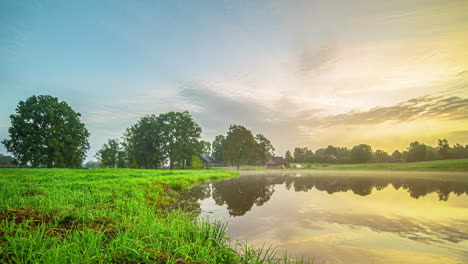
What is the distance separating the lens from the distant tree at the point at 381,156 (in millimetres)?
77500

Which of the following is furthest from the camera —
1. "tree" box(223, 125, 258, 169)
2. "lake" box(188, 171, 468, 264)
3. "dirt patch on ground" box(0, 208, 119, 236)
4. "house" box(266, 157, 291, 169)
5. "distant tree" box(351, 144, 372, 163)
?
"house" box(266, 157, 291, 169)

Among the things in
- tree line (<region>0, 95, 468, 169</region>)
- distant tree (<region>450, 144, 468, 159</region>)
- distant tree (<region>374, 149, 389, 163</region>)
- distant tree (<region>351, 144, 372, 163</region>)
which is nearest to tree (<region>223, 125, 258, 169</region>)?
tree line (<region>0, 95, 468, 169</region>)

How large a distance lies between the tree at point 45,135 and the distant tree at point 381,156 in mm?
99199

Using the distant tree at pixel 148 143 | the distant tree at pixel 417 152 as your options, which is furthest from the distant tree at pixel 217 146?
the distant tree at pixel 417 152

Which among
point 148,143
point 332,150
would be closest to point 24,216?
point 148,143

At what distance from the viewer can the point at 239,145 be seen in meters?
68.4

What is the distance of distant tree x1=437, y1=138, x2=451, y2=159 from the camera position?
187ft

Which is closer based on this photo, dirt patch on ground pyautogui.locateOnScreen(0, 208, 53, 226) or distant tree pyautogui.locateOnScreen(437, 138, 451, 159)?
dirt patch on ground pyautogui.locateOnScreen(0, 208, 53, 226)

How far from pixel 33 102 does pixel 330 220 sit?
59705 millimetres

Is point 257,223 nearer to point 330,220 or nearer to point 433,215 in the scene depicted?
point 330,220

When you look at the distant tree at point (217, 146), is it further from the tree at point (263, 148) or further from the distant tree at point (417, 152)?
the distant tree at point (417, 152)

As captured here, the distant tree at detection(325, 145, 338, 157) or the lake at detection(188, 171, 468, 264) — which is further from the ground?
the distant tree at detection(325, 145, 338, 157)

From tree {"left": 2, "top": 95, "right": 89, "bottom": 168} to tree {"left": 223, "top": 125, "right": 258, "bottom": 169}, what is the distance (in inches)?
1636

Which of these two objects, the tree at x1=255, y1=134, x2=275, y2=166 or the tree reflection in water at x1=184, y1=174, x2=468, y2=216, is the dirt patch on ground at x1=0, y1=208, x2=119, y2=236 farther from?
the tree at x1=255, y1=134, x2=275, y2=166
